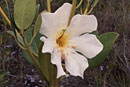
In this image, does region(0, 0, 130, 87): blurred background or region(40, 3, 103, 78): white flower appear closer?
region(40, 3, 103, 78): white flower

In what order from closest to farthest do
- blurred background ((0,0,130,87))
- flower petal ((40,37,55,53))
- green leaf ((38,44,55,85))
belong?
1. flower petal ((40,37,55,53))
2. green leaf ((38,44,55,85))
3. blurred background ((0,0,130,87))

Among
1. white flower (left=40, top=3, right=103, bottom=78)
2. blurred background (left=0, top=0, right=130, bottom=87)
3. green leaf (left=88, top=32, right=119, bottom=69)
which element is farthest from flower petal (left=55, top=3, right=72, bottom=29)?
blurred background (left=0, top=0, right=130, bottom=87)

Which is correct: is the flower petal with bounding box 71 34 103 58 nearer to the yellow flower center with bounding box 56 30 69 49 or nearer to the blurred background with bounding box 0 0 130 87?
the yellow flower center with bounding box 56 30 69 49

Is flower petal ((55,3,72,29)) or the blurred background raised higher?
flower petal ((55,3,72,29))

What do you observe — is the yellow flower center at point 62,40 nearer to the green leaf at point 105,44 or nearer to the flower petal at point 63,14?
the flower petal at point 63,14

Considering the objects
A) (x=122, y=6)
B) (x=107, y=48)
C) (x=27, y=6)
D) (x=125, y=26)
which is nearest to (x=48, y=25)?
(x=27, y=6)

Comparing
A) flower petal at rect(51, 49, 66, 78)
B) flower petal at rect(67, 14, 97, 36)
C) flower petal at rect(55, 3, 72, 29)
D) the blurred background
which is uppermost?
flower petal at rect(55, 3, 72, 29)

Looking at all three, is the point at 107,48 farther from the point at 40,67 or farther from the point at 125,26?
the point at 125,26

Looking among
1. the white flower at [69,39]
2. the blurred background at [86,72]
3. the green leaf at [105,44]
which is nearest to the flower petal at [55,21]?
the white flower at [69,39]
